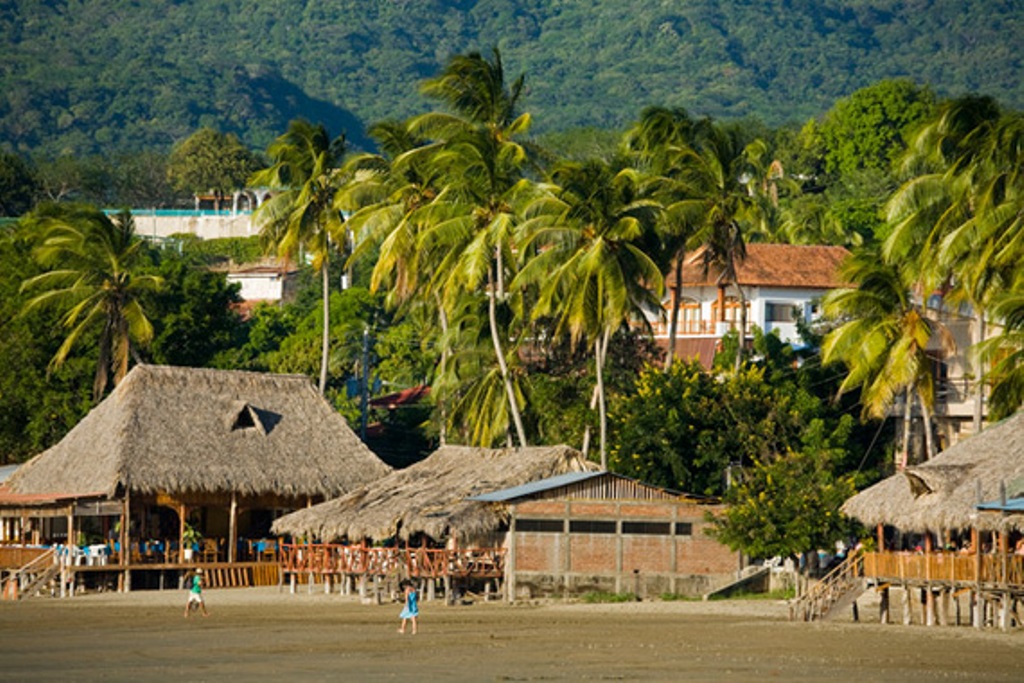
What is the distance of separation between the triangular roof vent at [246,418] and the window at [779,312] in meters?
19.3

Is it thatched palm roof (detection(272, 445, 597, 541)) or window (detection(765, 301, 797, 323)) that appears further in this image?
window (detection(765, 301, 797, 323))

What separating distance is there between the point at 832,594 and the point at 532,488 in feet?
22.5

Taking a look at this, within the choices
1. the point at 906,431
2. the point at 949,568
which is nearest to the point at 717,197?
the point at 906,431

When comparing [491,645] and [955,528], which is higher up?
[955,528]

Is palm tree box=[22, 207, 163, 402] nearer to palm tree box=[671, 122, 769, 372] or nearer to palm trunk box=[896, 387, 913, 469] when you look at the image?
palm tree box=[671, 122, 769, 372]

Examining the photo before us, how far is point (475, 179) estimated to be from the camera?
4525cm

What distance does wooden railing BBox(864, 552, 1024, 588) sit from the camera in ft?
97.8

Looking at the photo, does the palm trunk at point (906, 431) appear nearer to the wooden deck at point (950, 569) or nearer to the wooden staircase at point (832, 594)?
the wooden staircase at point (832, 594)

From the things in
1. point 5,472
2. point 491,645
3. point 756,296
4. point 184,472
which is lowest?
point 491,645

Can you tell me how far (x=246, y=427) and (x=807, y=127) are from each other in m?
63.3

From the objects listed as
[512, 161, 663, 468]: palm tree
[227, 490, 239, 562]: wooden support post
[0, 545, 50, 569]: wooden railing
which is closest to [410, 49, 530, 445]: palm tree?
[512, 161, 663, 468]: palm tree

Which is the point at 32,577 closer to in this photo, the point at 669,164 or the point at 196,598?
the point at 196,598

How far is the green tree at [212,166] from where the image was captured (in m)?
132

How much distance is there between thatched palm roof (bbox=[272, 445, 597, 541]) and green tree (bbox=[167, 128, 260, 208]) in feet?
295
